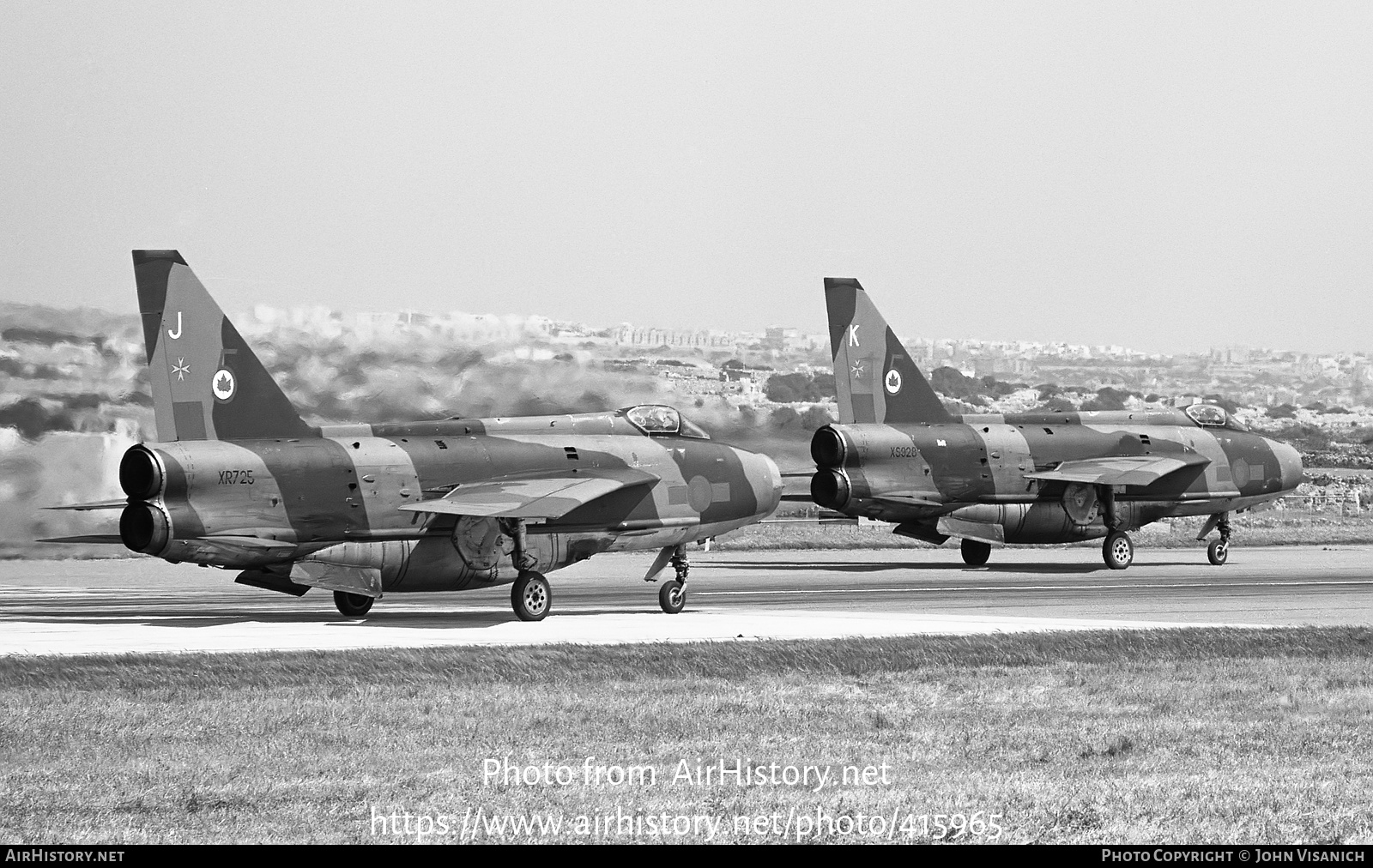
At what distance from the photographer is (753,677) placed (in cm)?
2055

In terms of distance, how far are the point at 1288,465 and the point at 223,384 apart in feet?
104

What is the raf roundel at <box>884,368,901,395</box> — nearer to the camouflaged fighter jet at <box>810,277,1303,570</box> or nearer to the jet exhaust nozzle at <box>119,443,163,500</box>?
the camouflaged fighter jet at <box>810,277,1303,570</box>

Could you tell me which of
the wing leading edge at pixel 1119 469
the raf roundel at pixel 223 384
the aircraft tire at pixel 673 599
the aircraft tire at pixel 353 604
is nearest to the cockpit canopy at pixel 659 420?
the aircraft tire at pixel 673 599

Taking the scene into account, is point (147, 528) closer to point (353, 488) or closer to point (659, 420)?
point (353, 488)

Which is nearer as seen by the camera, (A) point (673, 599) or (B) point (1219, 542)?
(A) point (673, 599)

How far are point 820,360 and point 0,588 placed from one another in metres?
56.0

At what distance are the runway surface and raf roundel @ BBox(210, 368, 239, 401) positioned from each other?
11.2ft

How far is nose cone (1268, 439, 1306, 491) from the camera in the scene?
47.1 meters

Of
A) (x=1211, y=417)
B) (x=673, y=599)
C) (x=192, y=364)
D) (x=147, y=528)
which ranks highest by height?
(x=192, y=364)

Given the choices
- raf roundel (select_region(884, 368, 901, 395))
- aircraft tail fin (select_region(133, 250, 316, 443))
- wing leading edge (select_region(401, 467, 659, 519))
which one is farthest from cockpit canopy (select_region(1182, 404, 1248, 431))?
aircraft tail fin (select_region(133, 250, 316, 443))

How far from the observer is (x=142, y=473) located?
2405 cm

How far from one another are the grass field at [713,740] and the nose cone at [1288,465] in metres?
24.0

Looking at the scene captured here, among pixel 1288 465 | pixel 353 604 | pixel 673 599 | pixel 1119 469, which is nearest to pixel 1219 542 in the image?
pixel 1288 465
